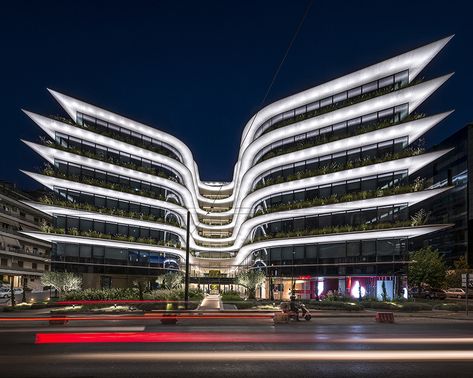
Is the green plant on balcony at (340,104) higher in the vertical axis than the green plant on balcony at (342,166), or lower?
higher

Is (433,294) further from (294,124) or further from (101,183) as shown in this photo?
(101,183)

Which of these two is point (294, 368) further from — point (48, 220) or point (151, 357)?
point (48, 220)

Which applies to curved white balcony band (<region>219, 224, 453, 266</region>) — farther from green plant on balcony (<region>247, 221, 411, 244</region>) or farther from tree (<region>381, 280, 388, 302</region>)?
tree (<region>381, 280, 388, 302</region>)

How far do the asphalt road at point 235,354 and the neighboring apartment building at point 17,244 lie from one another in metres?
58.2

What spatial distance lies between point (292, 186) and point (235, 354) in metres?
44.4

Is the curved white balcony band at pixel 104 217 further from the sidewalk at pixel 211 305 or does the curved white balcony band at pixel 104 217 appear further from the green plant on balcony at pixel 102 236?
the sidewalk at pixel 211 305

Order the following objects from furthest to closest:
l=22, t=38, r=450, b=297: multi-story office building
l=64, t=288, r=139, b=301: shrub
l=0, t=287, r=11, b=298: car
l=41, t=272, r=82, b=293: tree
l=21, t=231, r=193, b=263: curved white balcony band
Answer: l=21, t=231, r=193, b=263: curved white balcony band < l=0, t=287, r=11, b=298: car < l=22, t=38, r=450, b=297: multi-story office building < l=41, t=272, r=82, b=293: tree < l=64, t=288, r=139, b=301: shrub

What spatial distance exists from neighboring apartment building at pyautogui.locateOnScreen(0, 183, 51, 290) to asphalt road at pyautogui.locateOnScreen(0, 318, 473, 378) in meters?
58.2

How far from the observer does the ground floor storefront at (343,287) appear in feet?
160

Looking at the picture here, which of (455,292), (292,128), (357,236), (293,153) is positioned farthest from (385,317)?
(455,292)

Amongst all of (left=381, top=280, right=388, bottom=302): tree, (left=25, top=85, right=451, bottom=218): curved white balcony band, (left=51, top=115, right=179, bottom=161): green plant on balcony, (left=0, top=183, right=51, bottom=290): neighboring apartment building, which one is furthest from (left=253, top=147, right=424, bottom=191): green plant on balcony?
(left=0, top=183, right=51, bottom=290): neighboring apartment building

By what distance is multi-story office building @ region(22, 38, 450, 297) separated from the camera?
1924 inches

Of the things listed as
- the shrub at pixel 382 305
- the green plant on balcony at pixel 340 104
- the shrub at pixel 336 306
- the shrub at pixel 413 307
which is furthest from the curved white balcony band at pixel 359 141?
the shrub at pixel 336 306

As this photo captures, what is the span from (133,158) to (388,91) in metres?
37.1
